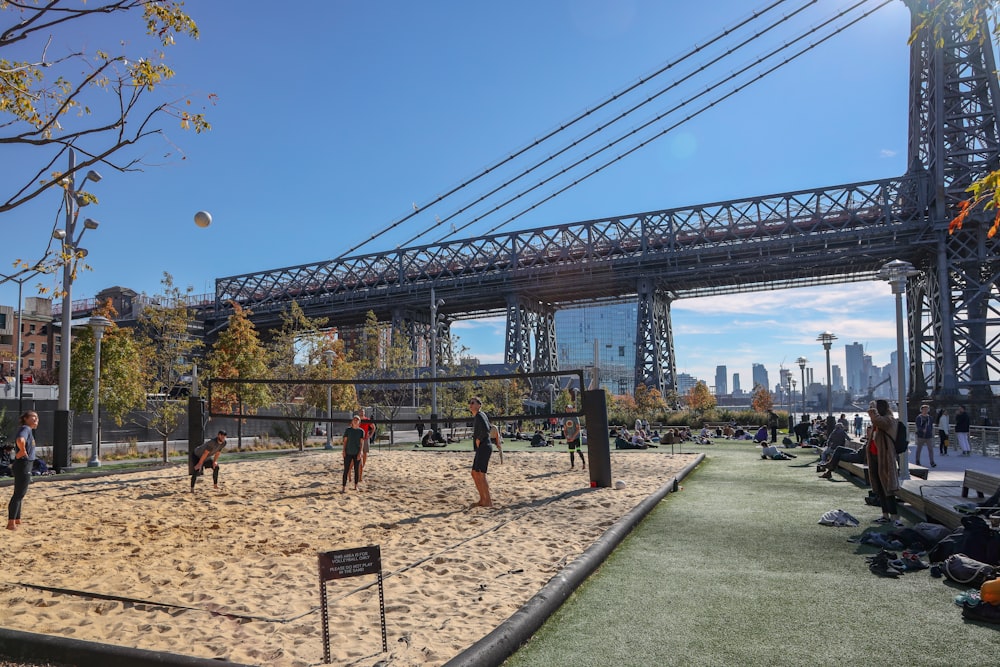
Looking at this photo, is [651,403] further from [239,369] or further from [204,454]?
[204,454]

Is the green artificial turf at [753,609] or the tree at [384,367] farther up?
the tree at [384,367]

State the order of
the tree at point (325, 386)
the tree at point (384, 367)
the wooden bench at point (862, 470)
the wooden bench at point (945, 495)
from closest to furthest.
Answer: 1. the wooden bench at point (945, 495)
2. the wooden bench at point (862, 470)
3. the tree at point (325, 386)
4. the tree at point (384, 367)

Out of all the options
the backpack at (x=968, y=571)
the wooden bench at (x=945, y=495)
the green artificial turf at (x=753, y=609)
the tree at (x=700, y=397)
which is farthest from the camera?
the tree at (x=700, y=397)

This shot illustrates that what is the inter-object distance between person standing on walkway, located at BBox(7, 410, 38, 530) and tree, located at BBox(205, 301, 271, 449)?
611 inches

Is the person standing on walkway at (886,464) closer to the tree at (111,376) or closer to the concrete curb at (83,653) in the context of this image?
the concrete curb at (83,653)

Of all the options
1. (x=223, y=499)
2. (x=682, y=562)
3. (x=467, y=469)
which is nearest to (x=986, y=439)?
(x=467, y=469)

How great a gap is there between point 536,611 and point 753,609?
187 cm

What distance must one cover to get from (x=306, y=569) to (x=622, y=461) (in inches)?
578

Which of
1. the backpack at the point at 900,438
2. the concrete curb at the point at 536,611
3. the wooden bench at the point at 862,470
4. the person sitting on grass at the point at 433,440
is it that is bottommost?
the person sitting on grass at the point at 433,440

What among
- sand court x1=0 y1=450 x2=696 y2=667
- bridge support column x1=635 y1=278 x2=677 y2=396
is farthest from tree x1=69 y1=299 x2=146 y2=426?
bridge support column x1=635 y1=278 x2=677 y2=396

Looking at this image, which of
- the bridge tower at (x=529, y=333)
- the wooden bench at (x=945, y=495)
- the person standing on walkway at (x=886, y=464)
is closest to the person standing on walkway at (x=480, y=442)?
the person standing on walkway at (x=886, y=464)

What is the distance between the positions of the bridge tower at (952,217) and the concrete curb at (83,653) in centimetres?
4445

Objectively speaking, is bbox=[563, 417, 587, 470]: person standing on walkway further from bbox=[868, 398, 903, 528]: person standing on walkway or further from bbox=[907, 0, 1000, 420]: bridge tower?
bbox=[907, 0, 1000, 420]: bridge tower

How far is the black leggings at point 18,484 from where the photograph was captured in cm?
945
